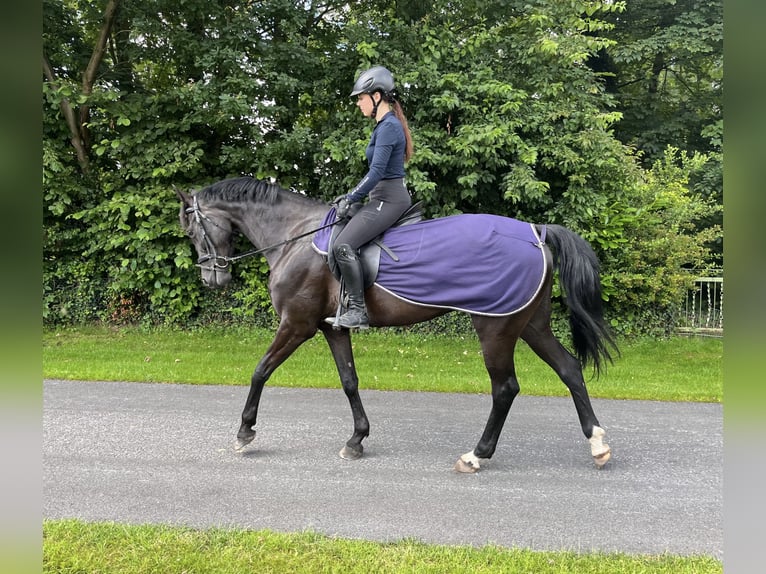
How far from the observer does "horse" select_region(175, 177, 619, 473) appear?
13.7 ft

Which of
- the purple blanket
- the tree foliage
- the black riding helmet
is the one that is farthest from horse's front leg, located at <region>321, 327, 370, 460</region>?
the tree foliage

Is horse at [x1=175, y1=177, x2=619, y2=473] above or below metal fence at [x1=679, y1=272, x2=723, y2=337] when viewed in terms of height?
above

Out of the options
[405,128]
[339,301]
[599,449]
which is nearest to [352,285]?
[339,301]

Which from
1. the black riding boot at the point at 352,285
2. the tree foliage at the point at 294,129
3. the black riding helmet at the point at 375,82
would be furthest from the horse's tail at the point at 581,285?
the tree foliage at the point at 294,129

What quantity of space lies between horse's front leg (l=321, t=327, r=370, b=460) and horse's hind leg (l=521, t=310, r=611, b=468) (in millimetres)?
1603

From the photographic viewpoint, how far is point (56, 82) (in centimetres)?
914

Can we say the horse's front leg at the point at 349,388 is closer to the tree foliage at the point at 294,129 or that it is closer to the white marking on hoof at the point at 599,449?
the white marking on hoof at the point at 599,449

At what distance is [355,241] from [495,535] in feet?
7.76

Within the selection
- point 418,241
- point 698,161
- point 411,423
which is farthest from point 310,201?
point 698,161

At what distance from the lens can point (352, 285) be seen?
4133 millimetres

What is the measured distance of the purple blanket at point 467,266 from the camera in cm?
402

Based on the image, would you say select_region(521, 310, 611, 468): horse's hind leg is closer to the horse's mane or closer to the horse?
the horse
